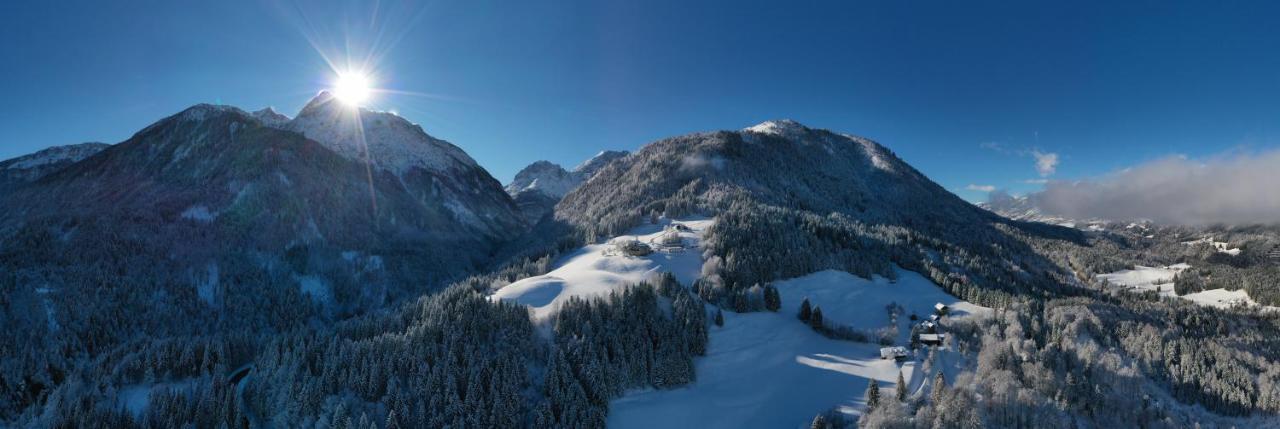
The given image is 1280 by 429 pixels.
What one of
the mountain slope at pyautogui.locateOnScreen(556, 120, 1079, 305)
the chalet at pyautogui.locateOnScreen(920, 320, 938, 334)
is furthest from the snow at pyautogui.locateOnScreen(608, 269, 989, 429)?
the mountain slope at pyautogui.locateOnScreen(556, 120, 1079, 305)

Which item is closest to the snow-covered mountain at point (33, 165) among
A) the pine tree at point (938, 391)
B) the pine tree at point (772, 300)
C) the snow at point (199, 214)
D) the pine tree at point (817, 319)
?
the snow at point (199, 214)

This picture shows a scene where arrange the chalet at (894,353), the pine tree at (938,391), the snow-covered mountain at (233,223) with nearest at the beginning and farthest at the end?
the pine tree at (938,391), the chalet at (894,353), the snow-covered mountain at (233,223)

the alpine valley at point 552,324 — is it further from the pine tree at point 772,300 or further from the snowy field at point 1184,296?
the snowy field at point 1184,296

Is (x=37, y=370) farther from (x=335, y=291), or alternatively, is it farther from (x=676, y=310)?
(x=676, y=310)

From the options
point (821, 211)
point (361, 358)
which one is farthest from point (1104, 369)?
point (821, 211)

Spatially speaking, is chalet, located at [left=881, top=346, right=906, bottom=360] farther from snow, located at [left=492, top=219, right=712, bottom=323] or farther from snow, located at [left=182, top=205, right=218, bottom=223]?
snow, located at [left=182, top=205, right=218, bottom=223]

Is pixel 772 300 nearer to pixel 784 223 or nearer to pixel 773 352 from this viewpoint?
pixel 773 352

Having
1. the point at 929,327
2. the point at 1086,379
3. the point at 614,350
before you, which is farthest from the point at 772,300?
the point at 1086,379
